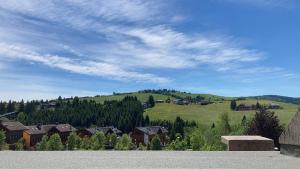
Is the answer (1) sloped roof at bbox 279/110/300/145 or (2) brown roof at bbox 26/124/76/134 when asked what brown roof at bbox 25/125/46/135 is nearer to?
(2) brown roof at bbox 26/124/76/134

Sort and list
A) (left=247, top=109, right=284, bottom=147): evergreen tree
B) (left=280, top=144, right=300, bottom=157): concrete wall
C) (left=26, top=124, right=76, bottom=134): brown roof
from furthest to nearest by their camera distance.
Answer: (left=26, top=124, right=76, bottom=134): brown roof
(left=247, top=109, right=284, bottom=147): evergreen tree
(left=280, top=144, right=300, bottom=157): concrete wall

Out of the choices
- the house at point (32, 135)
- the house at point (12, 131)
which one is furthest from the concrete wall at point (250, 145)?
the house at point (12, 131)

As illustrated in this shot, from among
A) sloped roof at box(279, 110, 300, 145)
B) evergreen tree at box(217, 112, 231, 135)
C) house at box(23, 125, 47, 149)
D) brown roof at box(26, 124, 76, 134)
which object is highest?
sloped roof at box(279, 110, 300, 145)

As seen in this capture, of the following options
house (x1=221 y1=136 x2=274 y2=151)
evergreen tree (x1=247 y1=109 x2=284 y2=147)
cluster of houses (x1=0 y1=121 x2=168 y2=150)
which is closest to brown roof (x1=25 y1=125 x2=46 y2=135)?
cluster of houses (x1=0 y1=121 x2=168 y2=150)

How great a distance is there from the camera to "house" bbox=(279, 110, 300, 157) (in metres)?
20.2

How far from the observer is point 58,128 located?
632ft

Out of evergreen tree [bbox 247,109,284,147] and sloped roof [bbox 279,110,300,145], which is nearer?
sloped roof [bbox 279,110,300,145]

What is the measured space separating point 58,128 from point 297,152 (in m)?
180

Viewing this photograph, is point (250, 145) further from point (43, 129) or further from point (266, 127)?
point (43, 129)

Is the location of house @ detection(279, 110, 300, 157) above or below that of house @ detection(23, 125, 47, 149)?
above

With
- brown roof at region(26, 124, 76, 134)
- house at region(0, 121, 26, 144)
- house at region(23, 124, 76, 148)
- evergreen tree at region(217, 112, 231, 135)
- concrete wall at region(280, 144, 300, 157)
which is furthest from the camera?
brown roof at region(26, 124, 76, 134)

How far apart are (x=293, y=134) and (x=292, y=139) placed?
317 mm

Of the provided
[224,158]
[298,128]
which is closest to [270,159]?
[224,158]

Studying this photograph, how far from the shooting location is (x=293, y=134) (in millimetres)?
21094
